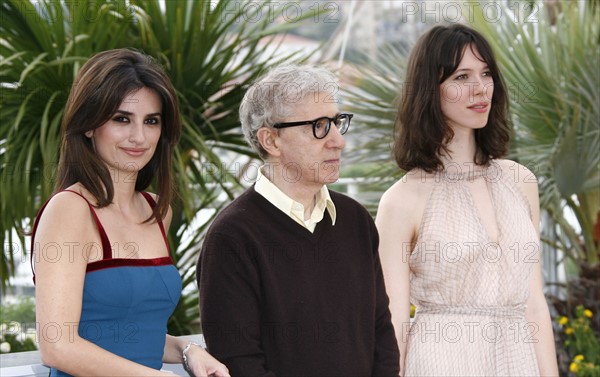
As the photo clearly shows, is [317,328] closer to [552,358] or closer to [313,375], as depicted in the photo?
[313,375]

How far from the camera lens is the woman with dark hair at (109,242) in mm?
1730

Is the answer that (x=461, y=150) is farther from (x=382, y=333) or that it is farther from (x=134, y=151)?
(x=134, y=151)

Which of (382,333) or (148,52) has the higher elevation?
(148,52)

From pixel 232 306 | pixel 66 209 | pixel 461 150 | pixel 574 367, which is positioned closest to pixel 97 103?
pixel 66 209

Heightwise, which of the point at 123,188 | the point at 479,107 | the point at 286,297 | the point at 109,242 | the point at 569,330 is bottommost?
the point at 569,330

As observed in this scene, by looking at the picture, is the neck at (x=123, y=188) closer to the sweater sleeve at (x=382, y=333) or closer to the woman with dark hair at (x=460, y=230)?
the sweater sleeve at (x=382, y=333)

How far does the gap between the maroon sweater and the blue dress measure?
10 centimetres

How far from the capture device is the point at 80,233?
1.81 meters

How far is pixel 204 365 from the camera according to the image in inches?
73.7

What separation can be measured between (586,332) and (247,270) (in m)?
2.68

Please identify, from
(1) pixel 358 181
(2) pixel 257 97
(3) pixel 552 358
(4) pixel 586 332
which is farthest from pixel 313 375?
(4) pixel 586 332

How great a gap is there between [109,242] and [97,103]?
294 millimetres

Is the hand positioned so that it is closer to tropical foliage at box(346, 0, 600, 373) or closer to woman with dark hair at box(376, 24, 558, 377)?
woman with dark hair at box(376, 24, 558, 377)

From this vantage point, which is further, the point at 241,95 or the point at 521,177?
the point at 241,95
